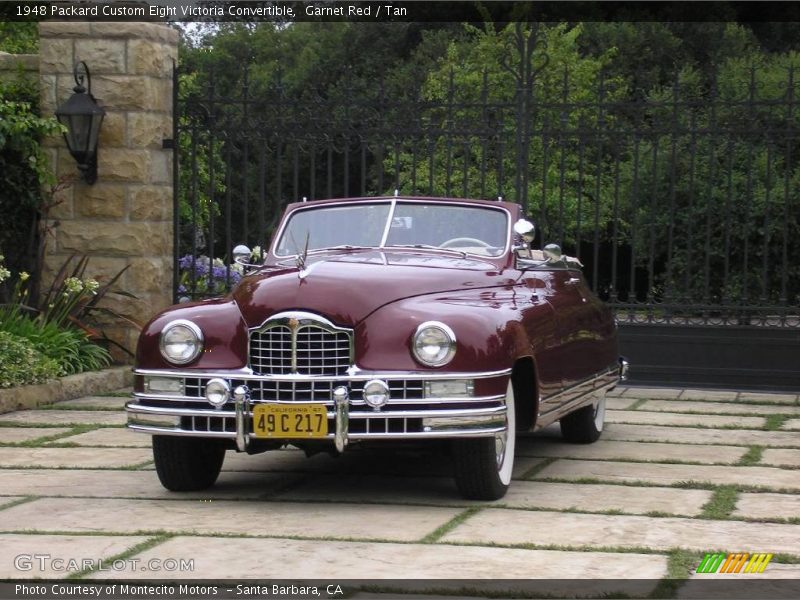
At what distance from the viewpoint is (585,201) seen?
2492 centimetres

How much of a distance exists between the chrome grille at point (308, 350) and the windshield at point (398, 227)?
1.34m

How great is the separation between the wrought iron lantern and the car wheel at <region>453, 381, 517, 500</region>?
6087mm

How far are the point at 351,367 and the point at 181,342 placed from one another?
2.74ft

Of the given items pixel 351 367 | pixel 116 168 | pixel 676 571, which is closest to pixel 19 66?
pixel 116 168

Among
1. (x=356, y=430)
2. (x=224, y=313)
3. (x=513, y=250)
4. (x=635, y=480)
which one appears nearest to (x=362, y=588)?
(x=356, y=430)

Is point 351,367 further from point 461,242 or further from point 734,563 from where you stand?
point 734,563

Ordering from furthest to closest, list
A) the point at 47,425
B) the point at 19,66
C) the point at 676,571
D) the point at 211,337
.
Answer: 1. the point at 19,66
2. the point at 47,425
3. the point at 211,337
4. the point at 676,571

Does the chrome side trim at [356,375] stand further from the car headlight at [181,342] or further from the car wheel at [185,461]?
the car wheel at [185,461]

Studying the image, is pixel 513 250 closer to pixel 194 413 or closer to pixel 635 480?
pixel 635 480

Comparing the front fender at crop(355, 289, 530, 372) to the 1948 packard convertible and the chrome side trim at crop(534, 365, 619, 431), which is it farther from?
the chrome side trim at crop(534, 365, 619, 431)

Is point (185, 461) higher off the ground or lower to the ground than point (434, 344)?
lower

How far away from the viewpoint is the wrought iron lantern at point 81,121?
443 inches

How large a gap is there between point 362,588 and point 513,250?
10.8 feet

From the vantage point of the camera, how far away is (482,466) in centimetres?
614
